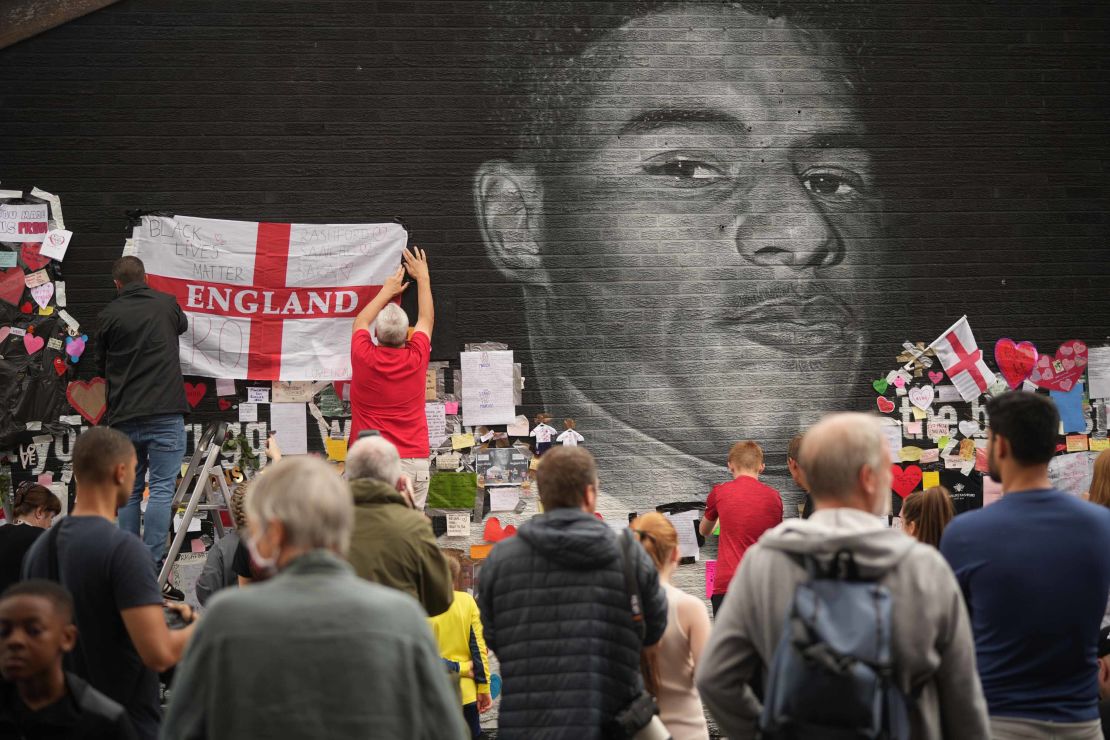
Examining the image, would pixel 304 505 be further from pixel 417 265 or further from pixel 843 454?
pixel 417 265

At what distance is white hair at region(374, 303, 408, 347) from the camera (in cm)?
778

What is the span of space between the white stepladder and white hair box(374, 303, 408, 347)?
135 centimetres

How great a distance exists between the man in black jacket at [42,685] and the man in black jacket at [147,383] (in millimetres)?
4067

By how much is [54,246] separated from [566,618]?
19.2 ft

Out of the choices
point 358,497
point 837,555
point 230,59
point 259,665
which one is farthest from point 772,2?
point 259,665

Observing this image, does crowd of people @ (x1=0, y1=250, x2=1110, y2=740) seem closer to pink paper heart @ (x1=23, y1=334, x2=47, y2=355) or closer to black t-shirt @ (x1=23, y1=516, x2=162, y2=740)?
black t-shirt @ (x1=23, y1=516, x2=162, y2=740)

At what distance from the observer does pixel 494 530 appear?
8.55 m

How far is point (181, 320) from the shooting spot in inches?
309

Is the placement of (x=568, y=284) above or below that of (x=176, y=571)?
above

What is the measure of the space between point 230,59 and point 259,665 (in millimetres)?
6762

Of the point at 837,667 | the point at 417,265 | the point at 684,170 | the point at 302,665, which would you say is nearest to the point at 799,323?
the point at 684,170

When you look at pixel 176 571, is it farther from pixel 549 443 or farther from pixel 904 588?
pixel 904 588

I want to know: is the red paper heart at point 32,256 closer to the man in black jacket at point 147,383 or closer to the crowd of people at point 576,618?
the man in black jacket at point 147,383

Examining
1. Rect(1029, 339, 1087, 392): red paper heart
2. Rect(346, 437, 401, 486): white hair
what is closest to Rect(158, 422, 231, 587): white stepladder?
Rect(346, 437, 401, 486): white hair
